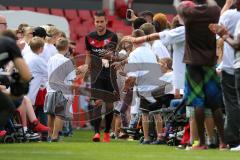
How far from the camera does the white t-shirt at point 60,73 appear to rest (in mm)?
18141

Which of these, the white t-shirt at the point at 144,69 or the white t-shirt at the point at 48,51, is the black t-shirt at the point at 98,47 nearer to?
the white t-shirt at the point at 144,69

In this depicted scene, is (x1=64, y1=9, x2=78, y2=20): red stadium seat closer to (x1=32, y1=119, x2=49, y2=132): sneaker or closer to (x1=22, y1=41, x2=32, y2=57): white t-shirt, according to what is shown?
(x1=22, y1=41, x2=32, y2=57): white t-shirt

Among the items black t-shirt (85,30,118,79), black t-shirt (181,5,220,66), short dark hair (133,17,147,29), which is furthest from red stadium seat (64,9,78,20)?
black t-shirt (181,5,220,66)

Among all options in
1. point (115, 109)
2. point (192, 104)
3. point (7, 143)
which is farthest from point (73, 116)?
point (192, 104)

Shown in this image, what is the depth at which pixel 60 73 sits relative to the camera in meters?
18.3

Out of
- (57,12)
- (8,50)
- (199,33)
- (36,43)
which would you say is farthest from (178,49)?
(57,12)

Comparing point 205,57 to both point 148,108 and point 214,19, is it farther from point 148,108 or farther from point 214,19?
point 148,108

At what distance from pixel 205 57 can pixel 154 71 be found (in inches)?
123

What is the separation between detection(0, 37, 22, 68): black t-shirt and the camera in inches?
444

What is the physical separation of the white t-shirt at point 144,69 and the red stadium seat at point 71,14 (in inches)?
722

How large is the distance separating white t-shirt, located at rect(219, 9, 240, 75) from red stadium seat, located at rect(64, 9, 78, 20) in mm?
21073

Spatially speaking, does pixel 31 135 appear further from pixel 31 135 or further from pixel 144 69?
pixel 144 69

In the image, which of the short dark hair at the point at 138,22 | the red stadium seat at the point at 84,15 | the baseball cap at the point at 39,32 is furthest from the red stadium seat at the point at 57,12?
the short dark hair at the point at 138,22

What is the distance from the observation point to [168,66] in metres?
17.4
